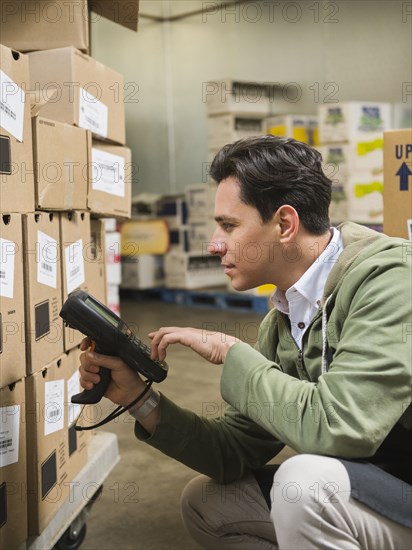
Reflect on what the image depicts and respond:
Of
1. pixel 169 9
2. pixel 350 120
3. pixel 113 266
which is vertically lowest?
pixel 113 266

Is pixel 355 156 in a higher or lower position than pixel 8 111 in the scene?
higher

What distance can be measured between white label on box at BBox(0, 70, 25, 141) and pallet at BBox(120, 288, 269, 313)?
4661 millimetres

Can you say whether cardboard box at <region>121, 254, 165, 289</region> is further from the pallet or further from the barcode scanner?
the barcode scanner

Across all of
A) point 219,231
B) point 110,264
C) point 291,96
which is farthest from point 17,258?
point 291,96

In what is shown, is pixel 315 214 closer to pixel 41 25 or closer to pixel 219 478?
pixel 219 478

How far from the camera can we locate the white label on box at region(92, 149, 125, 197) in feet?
7.90

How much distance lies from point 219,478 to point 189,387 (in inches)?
92.0

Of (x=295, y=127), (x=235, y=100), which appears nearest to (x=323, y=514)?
(x=295, y=127)

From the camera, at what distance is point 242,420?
1872 mm

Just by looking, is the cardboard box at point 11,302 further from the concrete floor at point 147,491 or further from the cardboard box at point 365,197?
the cardboard box at point 365,197

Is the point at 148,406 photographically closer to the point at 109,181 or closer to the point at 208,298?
the point at 109,181

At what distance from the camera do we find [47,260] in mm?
1986

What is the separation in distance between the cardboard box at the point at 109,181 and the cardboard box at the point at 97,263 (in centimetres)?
8

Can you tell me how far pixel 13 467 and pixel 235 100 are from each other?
202 inches
